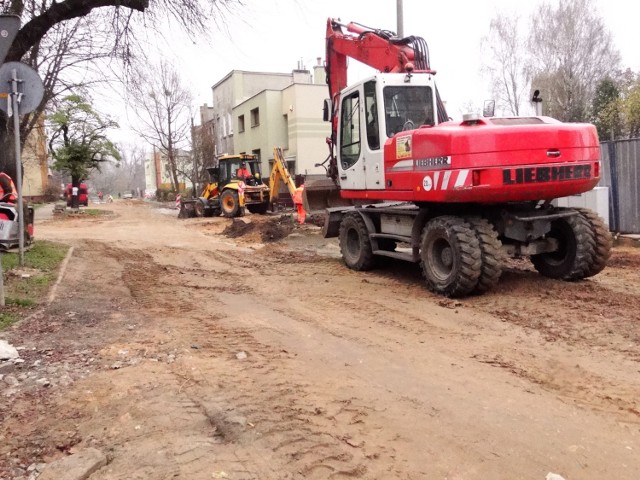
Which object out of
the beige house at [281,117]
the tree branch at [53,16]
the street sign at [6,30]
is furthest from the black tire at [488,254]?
the beige house at [281,117]

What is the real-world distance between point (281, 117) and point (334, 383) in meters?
31.6

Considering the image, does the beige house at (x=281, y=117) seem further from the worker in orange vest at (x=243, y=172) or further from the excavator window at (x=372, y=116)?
the excavator window at (x=372, y=116)

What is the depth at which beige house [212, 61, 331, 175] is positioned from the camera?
107ft

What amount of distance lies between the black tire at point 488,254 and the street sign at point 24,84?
606cm

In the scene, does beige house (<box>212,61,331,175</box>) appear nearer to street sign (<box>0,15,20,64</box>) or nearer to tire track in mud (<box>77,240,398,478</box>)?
street sign (<box>0,15,20,64</box>)

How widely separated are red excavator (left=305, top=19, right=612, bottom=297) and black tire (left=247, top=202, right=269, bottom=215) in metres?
14.9

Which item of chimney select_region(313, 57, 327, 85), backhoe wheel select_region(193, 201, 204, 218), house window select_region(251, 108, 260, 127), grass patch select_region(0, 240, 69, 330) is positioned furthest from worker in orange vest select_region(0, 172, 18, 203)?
chimney select_region(313, 57, 327, 85)

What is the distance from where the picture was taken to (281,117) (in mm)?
34438

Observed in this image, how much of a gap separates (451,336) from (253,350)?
1.98m

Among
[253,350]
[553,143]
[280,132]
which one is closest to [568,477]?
[253,350]

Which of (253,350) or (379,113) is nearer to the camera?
(253,350)

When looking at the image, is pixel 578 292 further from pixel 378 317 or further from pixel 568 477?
pixel 568 477

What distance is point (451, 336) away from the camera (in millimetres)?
5477

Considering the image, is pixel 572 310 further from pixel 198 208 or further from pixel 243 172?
pixel 198 208
